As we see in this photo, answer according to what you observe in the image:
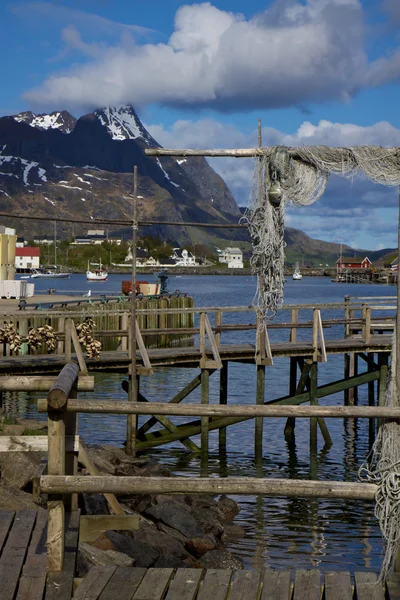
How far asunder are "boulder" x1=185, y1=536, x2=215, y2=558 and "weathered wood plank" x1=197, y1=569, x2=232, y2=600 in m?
6.67

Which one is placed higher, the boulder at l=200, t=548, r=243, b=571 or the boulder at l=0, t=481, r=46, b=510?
the boulder at l=0, t=481, r=46, b=510

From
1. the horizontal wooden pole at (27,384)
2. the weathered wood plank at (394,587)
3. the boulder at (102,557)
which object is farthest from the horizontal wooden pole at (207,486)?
the boulder at (102,557)

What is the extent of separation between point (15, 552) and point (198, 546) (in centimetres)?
687

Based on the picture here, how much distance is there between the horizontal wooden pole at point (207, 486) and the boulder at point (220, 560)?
6570mm

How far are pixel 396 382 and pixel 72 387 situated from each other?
7.78 feet

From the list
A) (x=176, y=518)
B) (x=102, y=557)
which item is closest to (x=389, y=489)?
(x=102, y=557)

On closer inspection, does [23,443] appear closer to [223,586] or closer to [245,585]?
[223,586]

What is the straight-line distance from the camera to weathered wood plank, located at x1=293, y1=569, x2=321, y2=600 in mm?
6219

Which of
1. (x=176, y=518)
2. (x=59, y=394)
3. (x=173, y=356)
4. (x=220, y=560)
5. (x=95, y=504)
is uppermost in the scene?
(x=59, y=394)

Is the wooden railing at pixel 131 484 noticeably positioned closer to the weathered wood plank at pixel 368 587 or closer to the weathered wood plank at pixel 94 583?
the weathered wood plank at pixel 94 583

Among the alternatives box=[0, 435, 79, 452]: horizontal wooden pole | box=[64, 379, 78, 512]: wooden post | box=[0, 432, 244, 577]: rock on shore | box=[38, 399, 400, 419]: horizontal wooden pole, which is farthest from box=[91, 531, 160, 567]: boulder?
box=[38, 399, 400, 419]: horizontal wooden pole

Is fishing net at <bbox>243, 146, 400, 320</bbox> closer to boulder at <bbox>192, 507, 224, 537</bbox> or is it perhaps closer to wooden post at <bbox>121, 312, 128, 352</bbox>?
boulder at <bbox>192, 507, 224, 537</bbox>

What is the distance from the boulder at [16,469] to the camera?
11711 millimetres

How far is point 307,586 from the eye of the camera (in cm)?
638
